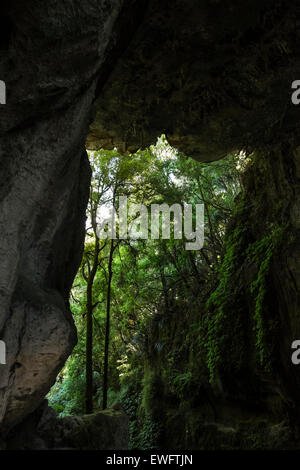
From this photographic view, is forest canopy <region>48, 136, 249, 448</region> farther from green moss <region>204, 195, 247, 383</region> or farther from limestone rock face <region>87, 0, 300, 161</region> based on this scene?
limestone rock face <region>87, 0, 300, 161</region>

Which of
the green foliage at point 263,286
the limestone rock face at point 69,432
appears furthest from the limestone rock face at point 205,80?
the limestone rock face at point 69,432

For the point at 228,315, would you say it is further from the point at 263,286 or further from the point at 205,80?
the point at 205,80

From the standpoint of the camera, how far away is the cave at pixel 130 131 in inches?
129

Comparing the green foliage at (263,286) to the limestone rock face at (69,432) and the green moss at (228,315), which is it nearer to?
the green moss at (228,315)

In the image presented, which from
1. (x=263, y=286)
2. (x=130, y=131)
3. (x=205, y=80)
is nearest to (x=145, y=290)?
(x=263, y=286)

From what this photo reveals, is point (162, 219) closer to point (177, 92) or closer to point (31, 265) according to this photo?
point (177, 92)

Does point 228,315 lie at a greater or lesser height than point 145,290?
lesser

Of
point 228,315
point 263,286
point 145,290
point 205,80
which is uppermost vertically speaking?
point 205,80

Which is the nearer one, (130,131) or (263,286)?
(263,286)

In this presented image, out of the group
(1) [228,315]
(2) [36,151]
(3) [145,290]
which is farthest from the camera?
(3) [145,290]

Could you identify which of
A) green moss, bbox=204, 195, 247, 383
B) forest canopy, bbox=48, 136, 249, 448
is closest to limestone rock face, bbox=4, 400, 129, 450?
green moss, bbox=204, 195, 247, 383

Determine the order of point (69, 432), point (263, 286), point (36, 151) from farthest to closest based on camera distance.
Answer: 1. point (263, 286)
2. point (69, 432)
3. point (36, 151)

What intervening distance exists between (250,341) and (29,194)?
5.27 meters

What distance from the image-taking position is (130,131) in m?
6.55
